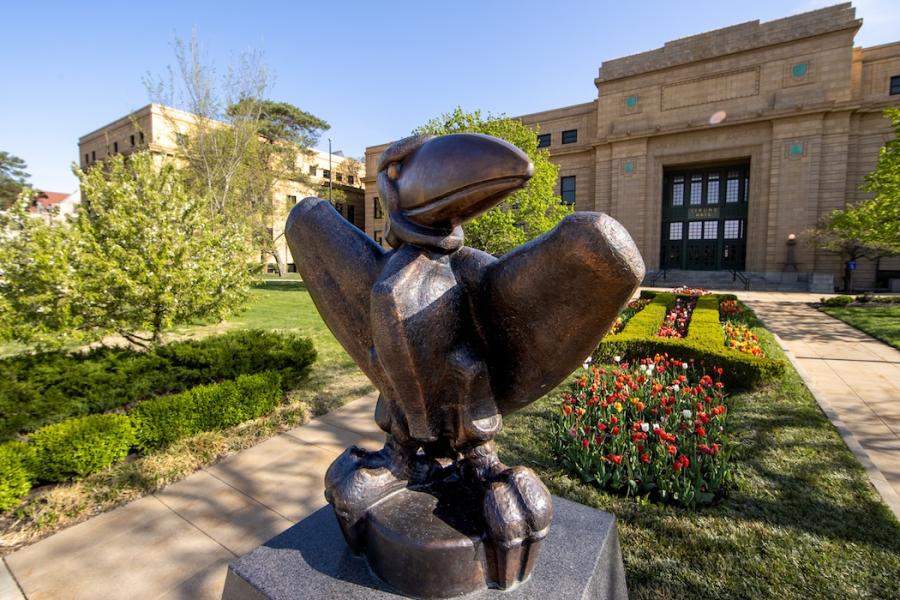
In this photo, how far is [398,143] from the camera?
2109mm

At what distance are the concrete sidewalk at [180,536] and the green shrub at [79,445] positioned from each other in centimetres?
83

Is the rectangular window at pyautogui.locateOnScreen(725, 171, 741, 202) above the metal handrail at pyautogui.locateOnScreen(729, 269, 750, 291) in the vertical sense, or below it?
above

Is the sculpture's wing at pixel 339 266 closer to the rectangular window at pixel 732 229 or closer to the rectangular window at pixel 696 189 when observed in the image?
the rectangular window at pixel 732 229

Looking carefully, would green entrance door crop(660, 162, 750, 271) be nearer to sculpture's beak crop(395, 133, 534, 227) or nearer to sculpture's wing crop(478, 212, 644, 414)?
sculpture's wing crop(478, 212, 644, 414)

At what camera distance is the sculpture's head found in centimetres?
177

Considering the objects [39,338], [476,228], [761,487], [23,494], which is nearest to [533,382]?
[761,487]

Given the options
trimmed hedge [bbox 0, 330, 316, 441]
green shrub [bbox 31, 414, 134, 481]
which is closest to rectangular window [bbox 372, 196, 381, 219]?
trimmed hedge [bbox 0, 330, 316, 441]

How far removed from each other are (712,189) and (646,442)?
1258 inches

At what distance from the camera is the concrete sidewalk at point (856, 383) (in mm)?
4910

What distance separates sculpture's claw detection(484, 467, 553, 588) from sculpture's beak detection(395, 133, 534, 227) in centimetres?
126

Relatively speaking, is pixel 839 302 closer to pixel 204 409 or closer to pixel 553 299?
pixel 553 299

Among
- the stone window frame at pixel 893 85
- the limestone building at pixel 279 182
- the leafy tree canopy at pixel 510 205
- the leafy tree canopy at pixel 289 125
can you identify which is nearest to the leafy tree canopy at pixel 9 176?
the limestone building at pixel 279 182

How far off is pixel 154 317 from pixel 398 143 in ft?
21.5

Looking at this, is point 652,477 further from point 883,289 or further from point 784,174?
point 883,289
